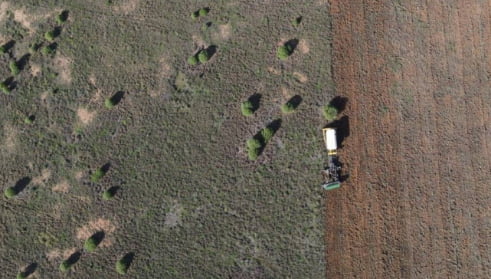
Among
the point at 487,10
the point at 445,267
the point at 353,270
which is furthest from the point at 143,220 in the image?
the point at 487,10

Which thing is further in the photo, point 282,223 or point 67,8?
point 67,8

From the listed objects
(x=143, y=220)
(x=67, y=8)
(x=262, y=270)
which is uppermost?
(x=67, y=8)

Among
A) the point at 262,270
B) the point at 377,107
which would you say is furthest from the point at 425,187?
the point at 262,270

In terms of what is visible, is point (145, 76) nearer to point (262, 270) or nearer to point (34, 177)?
point (34, 177)

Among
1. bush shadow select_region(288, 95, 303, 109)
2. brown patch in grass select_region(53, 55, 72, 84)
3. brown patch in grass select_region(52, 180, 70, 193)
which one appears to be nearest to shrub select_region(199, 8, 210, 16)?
bush shadow select_region(288, 95, 303, 109)

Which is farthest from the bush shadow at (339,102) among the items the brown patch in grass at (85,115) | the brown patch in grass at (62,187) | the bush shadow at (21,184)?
the bush shadow at (21,184)

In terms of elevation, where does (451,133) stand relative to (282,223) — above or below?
above

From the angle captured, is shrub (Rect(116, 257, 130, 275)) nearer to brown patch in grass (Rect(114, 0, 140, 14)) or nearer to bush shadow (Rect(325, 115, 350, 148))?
bush shadow (Rect(325, 115, 350, 148))
